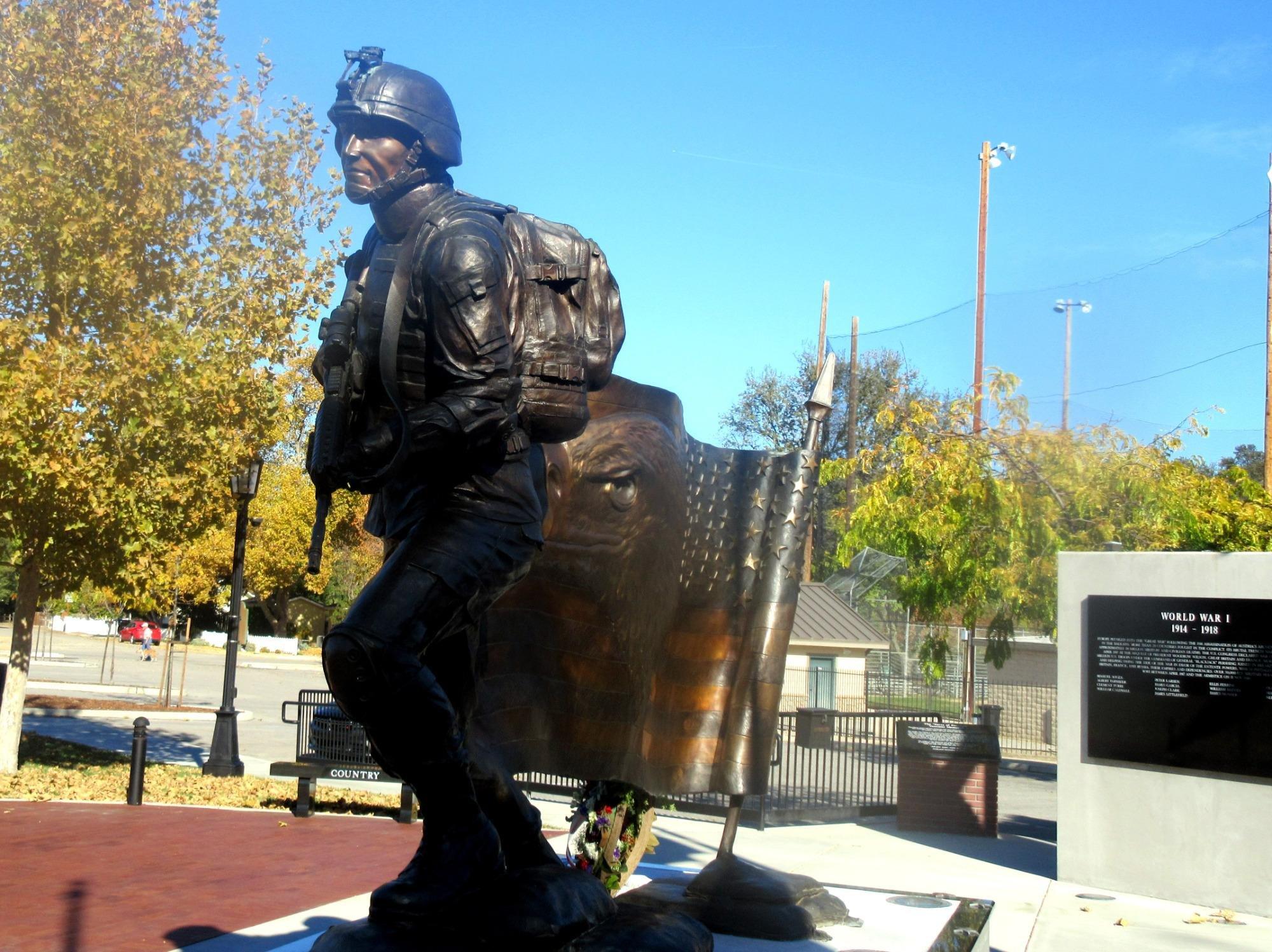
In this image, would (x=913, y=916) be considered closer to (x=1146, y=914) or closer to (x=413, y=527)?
(x=413, y=527)

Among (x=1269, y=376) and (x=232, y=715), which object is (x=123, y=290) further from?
(x=1269, y=376)

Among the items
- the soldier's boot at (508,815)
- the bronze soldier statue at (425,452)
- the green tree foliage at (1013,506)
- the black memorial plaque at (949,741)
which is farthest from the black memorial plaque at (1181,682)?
the bronze soldier statue at (425,452)

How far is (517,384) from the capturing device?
3.45m

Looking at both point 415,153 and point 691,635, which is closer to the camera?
point 415,153

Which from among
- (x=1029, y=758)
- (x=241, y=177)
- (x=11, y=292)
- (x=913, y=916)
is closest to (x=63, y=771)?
(x=11, y=292)

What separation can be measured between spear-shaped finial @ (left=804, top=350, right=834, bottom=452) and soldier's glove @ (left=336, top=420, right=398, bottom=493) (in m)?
2.59

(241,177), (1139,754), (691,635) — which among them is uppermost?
(241,177)

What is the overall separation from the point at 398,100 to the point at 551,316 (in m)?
0.75

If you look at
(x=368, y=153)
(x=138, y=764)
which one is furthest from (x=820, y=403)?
(x=138, y=764)

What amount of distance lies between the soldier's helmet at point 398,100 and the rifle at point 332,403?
0.49m

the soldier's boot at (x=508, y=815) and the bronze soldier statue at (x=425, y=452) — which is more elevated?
the bronze soldier statue at (x=425, y=452)

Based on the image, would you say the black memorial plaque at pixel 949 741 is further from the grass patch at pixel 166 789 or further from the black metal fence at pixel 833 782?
the grass patch at pixel 166 789

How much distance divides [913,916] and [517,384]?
11.7ft

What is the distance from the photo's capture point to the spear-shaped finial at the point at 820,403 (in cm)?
564
